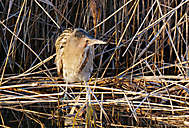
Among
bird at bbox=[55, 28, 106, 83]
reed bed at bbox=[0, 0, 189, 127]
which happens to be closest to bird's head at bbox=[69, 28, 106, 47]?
bird at bbox=[55, 28, 106, 83]

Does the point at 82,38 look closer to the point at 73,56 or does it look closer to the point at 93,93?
the point at 73,56

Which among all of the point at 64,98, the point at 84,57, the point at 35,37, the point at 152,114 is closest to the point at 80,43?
the point at 84,57

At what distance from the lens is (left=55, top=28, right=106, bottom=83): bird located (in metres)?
2.41

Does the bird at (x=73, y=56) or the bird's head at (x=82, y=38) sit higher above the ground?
the bird's head at (x=82, y=38)

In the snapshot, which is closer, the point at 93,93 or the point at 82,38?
the point at 82,38

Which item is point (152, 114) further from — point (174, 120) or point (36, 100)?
point (36, 100)

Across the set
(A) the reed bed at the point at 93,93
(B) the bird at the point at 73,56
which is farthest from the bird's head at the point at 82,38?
(A) the reed bed at the point at 93,93

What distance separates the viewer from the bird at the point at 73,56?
2410 mm

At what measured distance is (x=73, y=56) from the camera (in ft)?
8.31

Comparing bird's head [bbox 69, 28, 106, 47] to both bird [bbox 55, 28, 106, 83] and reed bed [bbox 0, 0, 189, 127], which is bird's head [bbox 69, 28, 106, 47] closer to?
bird [bbox 55, 28, 106, 83]

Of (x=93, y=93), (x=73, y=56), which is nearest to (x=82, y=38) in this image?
(x=73, y=56)

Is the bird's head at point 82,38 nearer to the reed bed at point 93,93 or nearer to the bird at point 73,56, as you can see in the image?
the bird at point 73,56

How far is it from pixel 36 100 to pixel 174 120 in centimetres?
109

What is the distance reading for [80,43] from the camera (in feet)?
7.76
